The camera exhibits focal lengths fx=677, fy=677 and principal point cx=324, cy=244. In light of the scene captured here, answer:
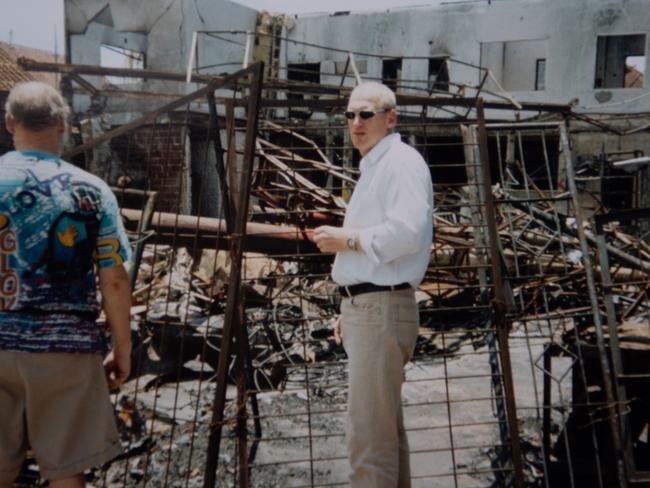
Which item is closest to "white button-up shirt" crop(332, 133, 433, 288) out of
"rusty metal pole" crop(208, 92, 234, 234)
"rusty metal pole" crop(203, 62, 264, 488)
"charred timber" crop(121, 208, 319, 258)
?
"rusty metal pole" crop(203, 62, 264, 488)

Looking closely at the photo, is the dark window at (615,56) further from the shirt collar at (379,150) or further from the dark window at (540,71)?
the shirt collar at (379,150)

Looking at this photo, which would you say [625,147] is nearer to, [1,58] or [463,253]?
[463,253]

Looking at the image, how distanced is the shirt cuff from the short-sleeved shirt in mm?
1073

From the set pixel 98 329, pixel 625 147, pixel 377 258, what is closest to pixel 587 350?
pixel 377 258

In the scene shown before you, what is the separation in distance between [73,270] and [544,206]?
8105 mm

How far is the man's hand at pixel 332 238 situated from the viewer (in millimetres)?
2930

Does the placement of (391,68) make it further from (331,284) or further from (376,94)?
(376,94)

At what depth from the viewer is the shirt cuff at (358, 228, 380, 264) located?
2.85 meters

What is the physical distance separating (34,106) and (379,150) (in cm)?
146

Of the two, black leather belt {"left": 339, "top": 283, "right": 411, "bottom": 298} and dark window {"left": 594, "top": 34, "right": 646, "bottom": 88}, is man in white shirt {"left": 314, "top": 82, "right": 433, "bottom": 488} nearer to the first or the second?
black leather belt {"left": 339, "top": 283, "right": 411, "bottom": 298}

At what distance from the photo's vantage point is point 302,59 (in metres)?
23.4

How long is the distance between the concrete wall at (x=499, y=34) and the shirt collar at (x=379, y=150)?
19068 mm

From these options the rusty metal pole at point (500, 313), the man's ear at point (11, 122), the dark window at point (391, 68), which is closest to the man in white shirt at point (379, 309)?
the rusty metal pole at point (500, 313)

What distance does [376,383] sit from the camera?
2941 mm
